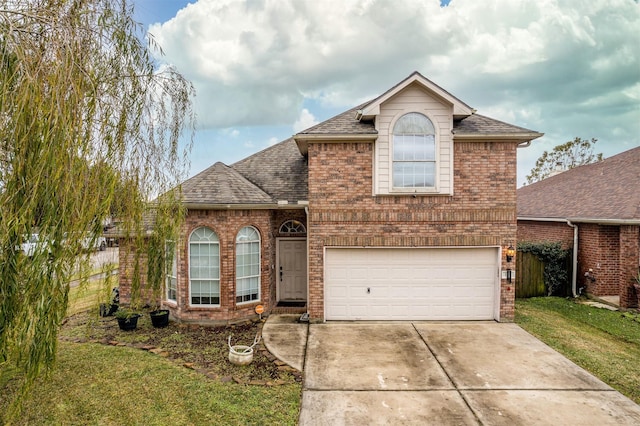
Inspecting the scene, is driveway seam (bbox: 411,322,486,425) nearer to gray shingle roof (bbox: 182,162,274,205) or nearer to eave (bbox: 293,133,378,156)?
eave (bbox: 293,133,378,156)

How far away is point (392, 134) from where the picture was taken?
8.95 m

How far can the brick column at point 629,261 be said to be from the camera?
1029 cm

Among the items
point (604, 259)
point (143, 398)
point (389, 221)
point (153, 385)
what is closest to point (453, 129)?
point (389, 221)

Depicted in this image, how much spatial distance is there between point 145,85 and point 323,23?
9.05 m

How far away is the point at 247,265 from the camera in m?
9.56

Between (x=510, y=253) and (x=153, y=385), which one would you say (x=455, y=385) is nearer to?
(x=510, y=253)

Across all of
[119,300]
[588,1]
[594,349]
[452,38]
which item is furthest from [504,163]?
[119,300]

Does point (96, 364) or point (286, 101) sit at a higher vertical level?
point (286, 101)

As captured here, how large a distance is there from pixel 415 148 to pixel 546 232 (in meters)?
8.92

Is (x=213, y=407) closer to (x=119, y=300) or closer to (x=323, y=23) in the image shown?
(x=119, y=300)

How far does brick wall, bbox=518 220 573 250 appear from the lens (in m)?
12.7

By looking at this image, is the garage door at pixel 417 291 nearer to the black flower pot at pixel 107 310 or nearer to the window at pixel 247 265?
the window at pixel 247 265

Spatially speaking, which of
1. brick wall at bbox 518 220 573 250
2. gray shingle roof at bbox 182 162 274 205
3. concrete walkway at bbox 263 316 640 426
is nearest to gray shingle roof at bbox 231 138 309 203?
gray shingle roof at bbox 182 162 274 205

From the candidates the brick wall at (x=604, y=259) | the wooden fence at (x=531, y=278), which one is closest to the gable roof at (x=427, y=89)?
the wooden fence at (x=531, y=278)
